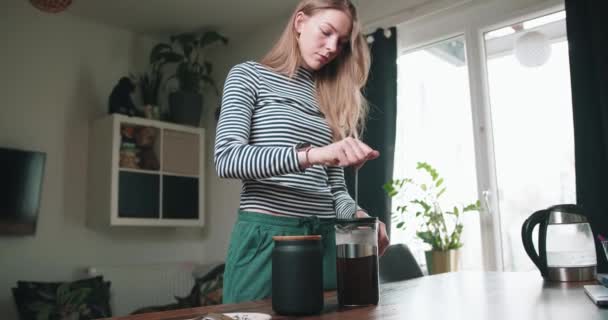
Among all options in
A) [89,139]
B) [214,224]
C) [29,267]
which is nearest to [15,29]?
[89,139]

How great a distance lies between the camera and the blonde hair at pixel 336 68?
119cm

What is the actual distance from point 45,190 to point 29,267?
492 mm

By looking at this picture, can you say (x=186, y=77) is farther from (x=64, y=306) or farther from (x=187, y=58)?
(x=64, y=306)

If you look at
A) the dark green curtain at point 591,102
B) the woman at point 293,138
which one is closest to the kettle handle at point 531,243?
the woman at point 293,138

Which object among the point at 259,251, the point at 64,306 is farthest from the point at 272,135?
the point at 64,306

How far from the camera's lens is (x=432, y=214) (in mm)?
2713

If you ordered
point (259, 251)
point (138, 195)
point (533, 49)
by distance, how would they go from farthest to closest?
point (138, 195)
point (533, 49)
point (259, 251)

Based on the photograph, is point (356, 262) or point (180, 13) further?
point (180, 13)

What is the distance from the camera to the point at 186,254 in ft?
13.3

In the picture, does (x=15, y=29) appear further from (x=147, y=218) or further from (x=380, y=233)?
(x=380, y=233)

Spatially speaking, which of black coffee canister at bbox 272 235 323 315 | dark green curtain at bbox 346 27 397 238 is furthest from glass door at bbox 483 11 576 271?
black coffee canister at bbox 272 235 323 315

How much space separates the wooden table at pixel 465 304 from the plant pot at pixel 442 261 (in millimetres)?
1404

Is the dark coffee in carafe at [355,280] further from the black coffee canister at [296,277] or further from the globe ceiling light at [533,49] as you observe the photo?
the globe ceiling light at [533,49]

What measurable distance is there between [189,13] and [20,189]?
163cm
